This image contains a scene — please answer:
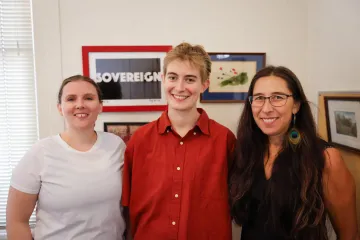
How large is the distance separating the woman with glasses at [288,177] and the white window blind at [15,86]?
1.53m

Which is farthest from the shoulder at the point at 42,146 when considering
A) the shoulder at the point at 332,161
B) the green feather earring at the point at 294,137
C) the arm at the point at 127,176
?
the shoulder at the point at 332,161

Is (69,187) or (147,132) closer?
(69,187)

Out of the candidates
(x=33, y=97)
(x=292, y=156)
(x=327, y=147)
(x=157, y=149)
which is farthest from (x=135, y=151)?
(x=33, y=97)

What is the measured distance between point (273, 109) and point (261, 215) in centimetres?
47

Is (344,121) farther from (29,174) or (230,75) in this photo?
(29,174)

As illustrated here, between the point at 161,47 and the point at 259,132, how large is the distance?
3.00ft

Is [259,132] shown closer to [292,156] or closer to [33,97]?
[292,156]

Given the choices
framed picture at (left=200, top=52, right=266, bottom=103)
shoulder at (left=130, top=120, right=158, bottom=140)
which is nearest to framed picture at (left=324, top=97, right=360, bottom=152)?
framed picture at (left=200, top=52, right=266, bottom=103)

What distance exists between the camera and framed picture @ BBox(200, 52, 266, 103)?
1904mm

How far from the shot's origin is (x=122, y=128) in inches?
75.0

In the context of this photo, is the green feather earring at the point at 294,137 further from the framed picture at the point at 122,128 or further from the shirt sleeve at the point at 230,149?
the framed picture at the point at 122,128

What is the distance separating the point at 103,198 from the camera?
4.23 ft

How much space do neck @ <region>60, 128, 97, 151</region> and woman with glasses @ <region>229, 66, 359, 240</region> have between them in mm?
751

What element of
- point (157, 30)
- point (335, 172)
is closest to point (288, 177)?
point (335, 172)
